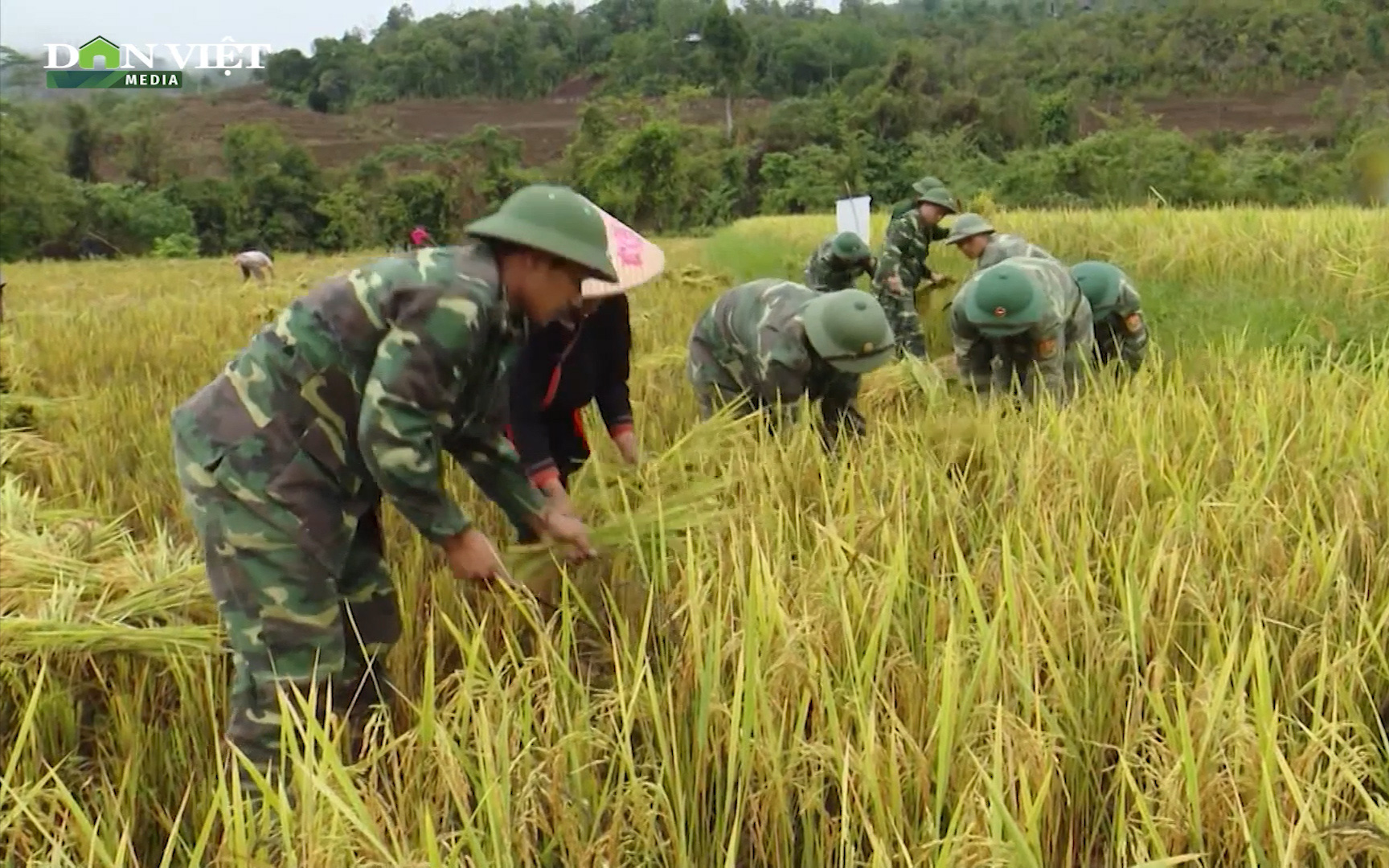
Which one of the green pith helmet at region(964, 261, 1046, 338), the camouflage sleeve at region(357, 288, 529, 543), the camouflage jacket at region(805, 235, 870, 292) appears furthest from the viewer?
the camouflage jacket at region(805, 235, 870, 292)

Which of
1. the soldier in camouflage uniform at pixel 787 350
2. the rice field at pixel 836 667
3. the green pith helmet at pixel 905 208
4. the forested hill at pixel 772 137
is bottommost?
the rice field at pixel 836 667

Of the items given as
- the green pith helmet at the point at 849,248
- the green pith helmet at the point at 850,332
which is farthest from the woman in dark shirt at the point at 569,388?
the green pith helmet at the point at 849,248

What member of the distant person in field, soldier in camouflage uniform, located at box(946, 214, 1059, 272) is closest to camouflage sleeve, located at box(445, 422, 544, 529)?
soldier in camouflage uniform, located at box(946, 214, 1059, 272)

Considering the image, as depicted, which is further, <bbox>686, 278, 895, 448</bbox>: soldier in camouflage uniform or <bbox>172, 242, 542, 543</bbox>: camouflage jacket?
<bbox>686, 278, 895, 448</bbox>: soldier in camouflage uniform

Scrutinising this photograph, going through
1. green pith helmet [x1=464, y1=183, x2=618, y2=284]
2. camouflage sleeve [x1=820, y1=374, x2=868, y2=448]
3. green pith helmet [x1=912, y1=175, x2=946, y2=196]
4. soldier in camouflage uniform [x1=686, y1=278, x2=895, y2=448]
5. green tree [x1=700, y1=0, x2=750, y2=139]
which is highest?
green tree [x1=700, y1=0, x2=750, y2=139]

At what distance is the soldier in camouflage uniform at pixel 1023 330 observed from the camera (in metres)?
3.65

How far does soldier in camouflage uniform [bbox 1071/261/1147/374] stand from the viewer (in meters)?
4.44

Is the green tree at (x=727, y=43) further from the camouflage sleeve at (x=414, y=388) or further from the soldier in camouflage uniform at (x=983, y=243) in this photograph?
the camouflage sleeve at (x=414, y=388)

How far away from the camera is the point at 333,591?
189 centimetres

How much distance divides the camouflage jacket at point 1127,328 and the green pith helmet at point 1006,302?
36.6 inches

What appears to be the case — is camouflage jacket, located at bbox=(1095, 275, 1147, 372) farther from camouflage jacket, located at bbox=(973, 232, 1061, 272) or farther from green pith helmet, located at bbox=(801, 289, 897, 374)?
green pith helmet, located at bbox=(801, 289, 897, 374)

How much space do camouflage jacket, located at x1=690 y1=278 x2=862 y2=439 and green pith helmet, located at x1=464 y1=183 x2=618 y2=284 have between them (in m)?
1.37

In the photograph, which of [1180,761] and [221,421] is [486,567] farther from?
[1180,761]

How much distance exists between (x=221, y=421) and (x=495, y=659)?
67 centimetres
